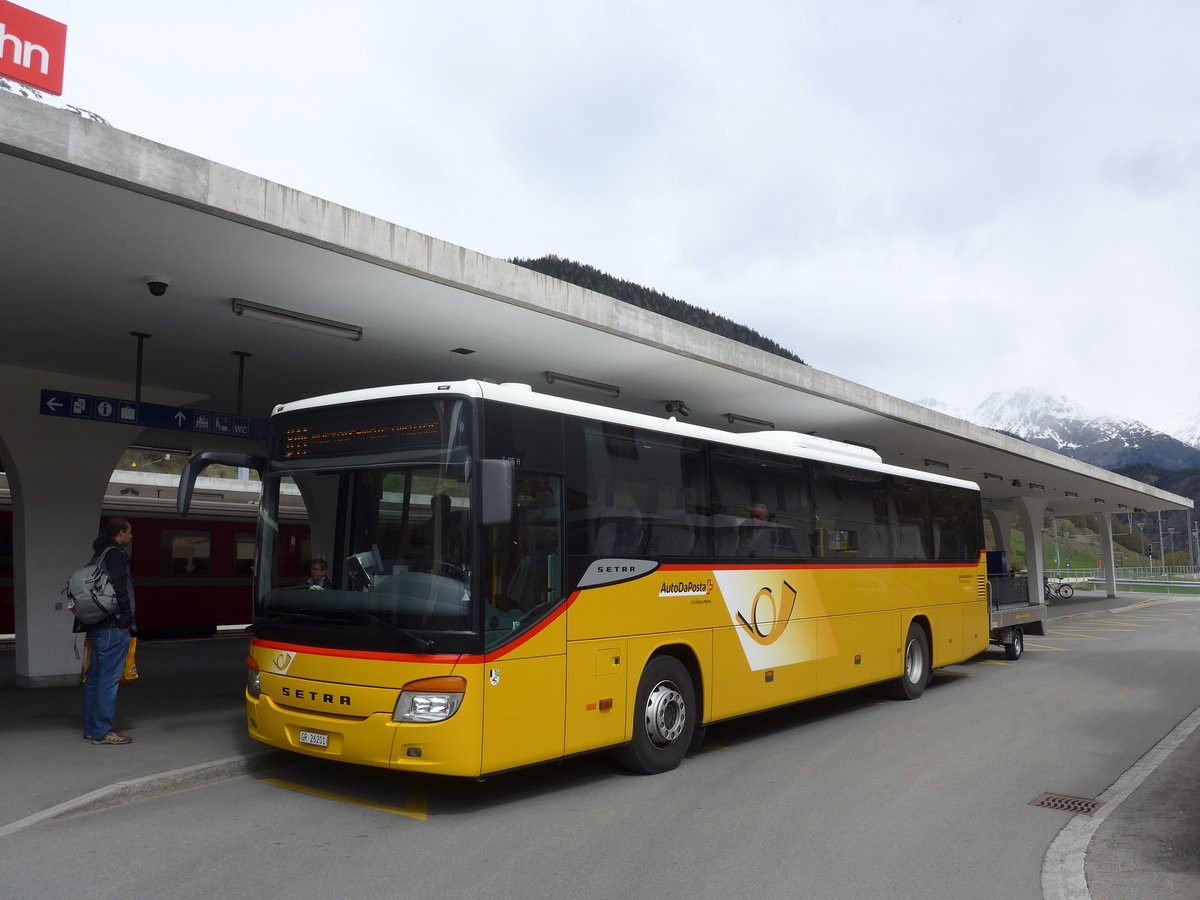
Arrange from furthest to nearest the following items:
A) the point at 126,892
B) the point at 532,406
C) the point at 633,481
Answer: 1. the point at 633,481
2. the point at 532,406
3. the point at 126,892

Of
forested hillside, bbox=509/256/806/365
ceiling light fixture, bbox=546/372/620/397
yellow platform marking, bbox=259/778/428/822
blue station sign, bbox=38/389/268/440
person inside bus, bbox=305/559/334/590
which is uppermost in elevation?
forested hillside, bbox=509/256/806/365

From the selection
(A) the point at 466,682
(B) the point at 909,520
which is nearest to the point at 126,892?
(A) the point at 466,682

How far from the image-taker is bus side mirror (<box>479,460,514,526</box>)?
6.26m

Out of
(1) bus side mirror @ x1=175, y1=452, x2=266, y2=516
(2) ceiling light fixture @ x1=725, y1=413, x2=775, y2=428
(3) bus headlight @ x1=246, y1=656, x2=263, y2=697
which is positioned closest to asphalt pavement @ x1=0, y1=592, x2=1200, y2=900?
(3) bus headlight @ x1=246, y1=656, x2=263, y2=697

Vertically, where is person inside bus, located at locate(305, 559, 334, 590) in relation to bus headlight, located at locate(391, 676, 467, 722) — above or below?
above

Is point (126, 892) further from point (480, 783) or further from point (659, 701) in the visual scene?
point (659, 701)

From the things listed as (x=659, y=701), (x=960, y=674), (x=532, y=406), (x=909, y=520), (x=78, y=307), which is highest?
(x=78, y=307)

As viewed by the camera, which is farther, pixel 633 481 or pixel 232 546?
pixel 232 546

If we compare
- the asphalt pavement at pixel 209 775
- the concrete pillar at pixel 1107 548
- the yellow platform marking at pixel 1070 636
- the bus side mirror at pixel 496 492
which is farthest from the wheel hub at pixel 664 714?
the concrete pillar at pixel 1107 548

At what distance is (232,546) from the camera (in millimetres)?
21359

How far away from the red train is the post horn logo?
48.3ft

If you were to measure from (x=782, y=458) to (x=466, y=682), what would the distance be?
496cm

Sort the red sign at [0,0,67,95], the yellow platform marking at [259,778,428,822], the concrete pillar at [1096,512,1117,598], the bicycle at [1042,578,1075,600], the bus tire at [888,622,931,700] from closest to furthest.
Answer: the yellow platform marking at [259,778,428,822]
the bus tire at [888,622,931,700]
the red sign at [0,0,67,95]
the concrete pillar at [1096,512,1117,598]
the bicycle at [1042,578,1075,600]

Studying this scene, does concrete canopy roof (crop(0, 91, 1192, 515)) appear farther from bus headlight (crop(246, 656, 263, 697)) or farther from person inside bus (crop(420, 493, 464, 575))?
bus headlight (crop(246, 656, 263, 697))
